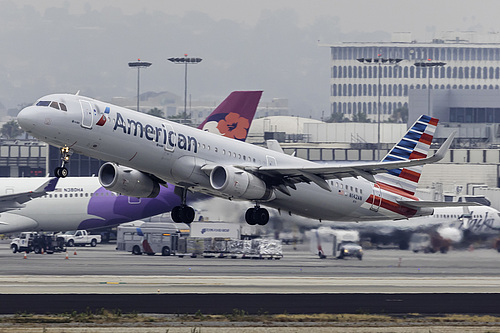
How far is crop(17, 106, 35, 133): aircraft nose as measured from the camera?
43.0 metres

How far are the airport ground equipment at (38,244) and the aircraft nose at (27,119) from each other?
4122 cm

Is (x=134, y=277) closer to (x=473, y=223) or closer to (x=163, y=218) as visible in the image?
(x=473, y=223)

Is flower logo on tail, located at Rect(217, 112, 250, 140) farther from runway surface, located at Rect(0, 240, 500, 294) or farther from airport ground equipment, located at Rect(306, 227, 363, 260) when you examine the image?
airport ground equipment, located at Rect(306, 227, 363, 260)

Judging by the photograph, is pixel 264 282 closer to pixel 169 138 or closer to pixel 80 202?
pixel 169 138

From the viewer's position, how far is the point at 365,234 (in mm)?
65375

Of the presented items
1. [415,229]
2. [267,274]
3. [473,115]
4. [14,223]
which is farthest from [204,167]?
[473,115]

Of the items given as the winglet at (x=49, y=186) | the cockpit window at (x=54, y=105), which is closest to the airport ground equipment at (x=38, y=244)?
the winglet at (x=49, y=186)

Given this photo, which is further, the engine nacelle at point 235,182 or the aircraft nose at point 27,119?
the engine nacelle at point 235,182

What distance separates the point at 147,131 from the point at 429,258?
27096 millimetres

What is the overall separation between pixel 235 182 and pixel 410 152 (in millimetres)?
14547

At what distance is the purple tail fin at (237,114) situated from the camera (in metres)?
83.2

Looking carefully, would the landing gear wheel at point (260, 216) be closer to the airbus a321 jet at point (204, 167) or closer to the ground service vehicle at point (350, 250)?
the airbus a321 jet at point (204, 167)

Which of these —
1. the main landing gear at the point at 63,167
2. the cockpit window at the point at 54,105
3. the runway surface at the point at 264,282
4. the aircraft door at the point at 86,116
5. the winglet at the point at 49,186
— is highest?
the cockpit window at the point at 54,105

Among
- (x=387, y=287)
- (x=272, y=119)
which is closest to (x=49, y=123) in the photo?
(x=387, y=287)
